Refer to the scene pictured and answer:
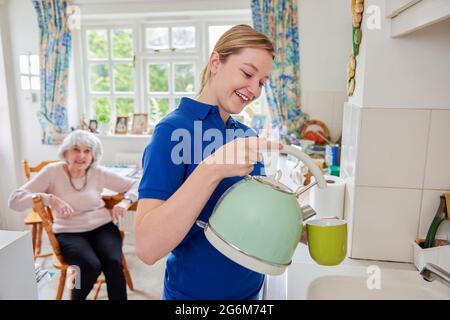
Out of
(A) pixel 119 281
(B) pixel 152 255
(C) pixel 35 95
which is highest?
(C) pixel 35 95

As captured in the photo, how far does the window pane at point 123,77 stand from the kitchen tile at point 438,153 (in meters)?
2.64

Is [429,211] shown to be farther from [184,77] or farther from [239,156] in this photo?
[184,77]

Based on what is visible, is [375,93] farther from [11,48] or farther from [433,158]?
[11,48]

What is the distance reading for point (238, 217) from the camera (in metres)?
0.50

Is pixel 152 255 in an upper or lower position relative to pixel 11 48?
lower

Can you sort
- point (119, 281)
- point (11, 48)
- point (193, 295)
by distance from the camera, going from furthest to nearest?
point (11, 48)
point (119, 281)
point (193, 295)

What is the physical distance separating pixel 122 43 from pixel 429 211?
277cm

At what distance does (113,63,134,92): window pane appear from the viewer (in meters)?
3.05

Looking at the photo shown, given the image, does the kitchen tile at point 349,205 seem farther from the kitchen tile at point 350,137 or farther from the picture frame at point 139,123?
the picture frame at point 139,123

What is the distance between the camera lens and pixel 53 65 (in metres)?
2.84

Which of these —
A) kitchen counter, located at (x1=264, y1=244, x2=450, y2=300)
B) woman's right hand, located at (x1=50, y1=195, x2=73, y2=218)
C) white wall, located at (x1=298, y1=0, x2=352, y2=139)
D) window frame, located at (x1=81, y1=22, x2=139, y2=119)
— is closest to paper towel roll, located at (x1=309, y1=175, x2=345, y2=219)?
kitchen counter, located at (x1=264, y1=244, x2=450, y2=300)

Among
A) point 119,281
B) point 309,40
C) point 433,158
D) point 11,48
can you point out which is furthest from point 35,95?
point 433,158

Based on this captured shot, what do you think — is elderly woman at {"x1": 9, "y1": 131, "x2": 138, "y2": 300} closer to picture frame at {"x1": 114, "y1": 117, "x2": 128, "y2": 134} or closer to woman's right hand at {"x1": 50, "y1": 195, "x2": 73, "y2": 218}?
woman's right hand at {"x1": 50, "y1": 195, "x2": 73, "y2": 218}

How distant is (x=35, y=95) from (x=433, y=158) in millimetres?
3058
